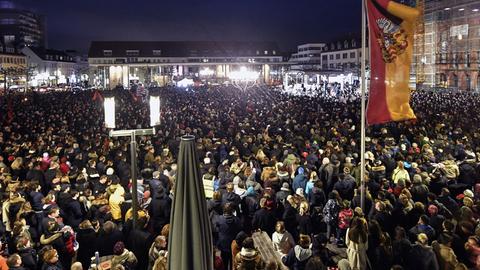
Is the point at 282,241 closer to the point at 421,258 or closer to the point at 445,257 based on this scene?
the point at 421,258

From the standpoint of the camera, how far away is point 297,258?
245 inches

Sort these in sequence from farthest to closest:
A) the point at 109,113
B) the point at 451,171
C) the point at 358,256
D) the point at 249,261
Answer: the point at 451,171, the point at 109,113, the point at 358,256, the point at 249,261

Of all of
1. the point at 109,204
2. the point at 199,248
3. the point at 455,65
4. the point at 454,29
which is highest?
the point at 454,29

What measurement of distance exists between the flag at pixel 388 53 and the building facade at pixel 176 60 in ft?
283

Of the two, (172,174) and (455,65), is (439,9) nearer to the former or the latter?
(455,65)

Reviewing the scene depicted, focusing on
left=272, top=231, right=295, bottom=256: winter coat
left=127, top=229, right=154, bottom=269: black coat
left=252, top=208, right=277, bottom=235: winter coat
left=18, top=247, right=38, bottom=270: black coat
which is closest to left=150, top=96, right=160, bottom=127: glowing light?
left=127, top=229, right=154, bottom=269: black coat

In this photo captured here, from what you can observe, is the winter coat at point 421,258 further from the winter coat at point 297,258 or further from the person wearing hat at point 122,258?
the person wearing hat at point 122,258

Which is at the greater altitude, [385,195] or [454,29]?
[454,29]

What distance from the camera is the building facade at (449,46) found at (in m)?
52.0

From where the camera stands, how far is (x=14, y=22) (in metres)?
130

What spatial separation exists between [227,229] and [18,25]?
141209 mm

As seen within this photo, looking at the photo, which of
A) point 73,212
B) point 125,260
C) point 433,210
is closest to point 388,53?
point 433,210

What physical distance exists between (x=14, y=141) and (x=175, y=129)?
224 inches

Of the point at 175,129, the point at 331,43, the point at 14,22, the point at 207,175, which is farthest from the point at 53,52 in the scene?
the point at 207,175
